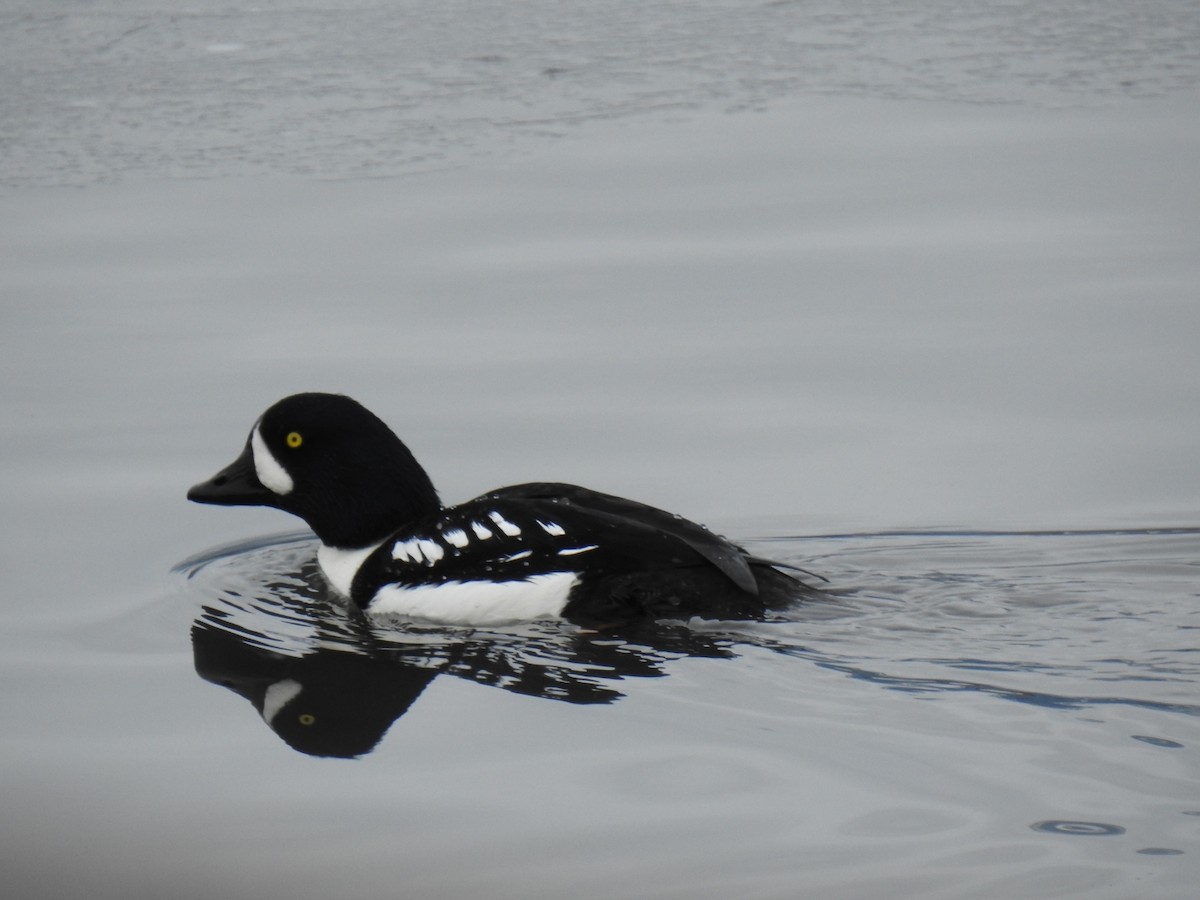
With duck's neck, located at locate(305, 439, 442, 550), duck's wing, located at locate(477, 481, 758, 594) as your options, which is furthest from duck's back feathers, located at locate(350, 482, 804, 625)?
duck's neck, located at locate(305, 439, 442, 550)

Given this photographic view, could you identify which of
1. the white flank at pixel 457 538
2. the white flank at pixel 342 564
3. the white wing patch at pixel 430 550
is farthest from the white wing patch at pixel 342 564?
the white flank at pixel 457 538

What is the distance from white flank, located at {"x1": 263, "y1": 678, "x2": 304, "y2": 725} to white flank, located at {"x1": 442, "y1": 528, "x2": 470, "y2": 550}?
2.57ft

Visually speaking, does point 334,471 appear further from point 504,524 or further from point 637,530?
point 637,530

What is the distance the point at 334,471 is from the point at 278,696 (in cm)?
127

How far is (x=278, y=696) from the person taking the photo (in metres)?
4.88

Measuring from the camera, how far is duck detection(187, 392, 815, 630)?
535 cm

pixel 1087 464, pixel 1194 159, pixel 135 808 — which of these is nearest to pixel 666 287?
pixel 1087 464

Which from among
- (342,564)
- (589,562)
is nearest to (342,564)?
(342,564)

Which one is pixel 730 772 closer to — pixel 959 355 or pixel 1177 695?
pixel 1177 695

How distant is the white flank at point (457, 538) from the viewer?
557 cm

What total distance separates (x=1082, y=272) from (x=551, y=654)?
422 centimetres

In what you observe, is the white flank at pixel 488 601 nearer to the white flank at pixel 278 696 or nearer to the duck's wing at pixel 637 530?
the duck's wing at pixel 637 530

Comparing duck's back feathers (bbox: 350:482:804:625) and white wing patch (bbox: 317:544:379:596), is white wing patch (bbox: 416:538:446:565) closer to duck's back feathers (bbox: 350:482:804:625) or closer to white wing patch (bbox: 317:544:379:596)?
duck's back feathers (bbox: 350:482:804:625)

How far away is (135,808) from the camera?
4035 millimetres
